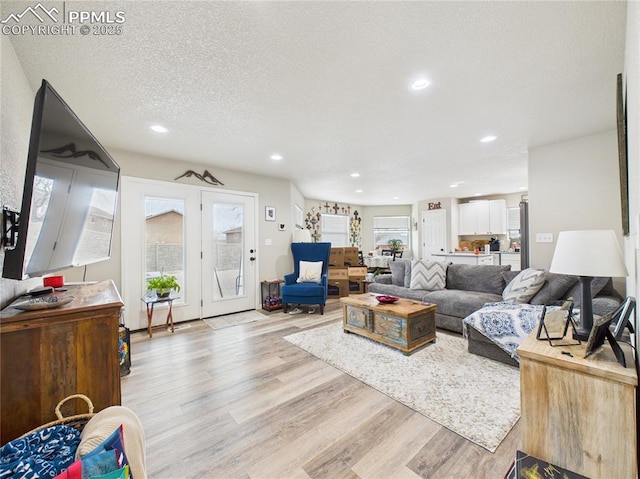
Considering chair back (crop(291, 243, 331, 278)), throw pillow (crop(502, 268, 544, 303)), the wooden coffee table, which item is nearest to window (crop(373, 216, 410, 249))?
chair back (crop(291, 243, 331, 278))

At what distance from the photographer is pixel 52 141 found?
110 cm

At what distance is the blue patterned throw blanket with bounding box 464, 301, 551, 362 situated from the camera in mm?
2285

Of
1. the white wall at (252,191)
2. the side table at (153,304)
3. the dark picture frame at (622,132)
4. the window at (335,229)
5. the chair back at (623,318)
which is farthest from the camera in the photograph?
the window at (335,229)

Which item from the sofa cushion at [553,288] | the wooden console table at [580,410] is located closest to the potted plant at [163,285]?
the wooden console table at [580,410]

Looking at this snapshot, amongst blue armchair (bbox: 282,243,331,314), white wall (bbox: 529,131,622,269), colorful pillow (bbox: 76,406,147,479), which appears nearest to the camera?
colorful pillow (bbox: 76,406,147,479)

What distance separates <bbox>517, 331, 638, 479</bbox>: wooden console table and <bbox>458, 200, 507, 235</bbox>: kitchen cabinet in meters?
6.54

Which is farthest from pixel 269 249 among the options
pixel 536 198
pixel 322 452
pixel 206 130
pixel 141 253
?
pixel 536 198

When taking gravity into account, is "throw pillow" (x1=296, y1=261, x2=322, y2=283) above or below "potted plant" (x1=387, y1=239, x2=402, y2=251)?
below

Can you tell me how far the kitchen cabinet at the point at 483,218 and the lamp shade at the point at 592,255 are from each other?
6.36 m

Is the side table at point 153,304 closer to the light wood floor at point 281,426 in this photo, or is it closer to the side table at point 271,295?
the light wood floor at point 281,426

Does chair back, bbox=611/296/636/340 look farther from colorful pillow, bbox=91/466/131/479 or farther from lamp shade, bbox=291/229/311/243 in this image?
lamp shade, bbox=291/229/311/243

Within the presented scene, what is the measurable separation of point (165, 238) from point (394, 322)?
3.32m

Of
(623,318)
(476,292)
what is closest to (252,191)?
(476,292)

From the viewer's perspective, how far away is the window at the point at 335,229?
7926mm
